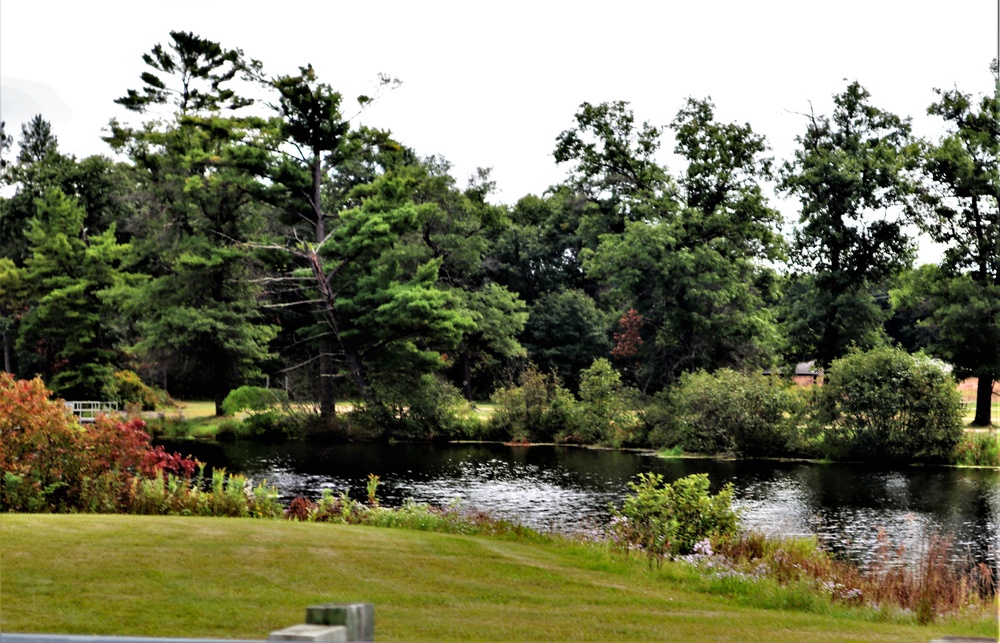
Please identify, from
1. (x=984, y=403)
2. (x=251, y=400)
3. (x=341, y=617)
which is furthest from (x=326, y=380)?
(x=341, y=617)

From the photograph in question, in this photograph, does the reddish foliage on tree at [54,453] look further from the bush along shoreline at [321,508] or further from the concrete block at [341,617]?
the concrete block at [341,617]

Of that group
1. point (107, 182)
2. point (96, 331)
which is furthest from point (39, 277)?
point (107, 182)

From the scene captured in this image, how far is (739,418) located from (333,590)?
682 inches

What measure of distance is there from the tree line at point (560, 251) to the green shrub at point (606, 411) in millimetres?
583

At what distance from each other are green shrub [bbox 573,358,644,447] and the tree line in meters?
0.58

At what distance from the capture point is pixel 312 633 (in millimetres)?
2764

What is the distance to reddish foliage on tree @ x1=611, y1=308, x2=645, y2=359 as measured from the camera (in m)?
28.6

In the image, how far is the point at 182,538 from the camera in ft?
24.9

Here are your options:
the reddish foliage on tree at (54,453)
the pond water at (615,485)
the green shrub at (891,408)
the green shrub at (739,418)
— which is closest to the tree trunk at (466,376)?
the pond water at (615,485)

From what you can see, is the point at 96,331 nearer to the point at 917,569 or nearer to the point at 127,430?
the point at 127,430

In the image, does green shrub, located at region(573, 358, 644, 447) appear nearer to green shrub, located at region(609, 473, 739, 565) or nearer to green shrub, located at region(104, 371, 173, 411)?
green shrub, located at region(104, 371, 173, 411)

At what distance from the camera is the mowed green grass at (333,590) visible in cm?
530

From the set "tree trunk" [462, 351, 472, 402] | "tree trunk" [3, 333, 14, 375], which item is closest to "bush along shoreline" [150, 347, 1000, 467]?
"tree trunk" [3, 333, 14, 375]

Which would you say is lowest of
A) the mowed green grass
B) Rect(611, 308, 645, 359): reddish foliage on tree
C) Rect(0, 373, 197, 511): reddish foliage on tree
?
the mowed green grass
